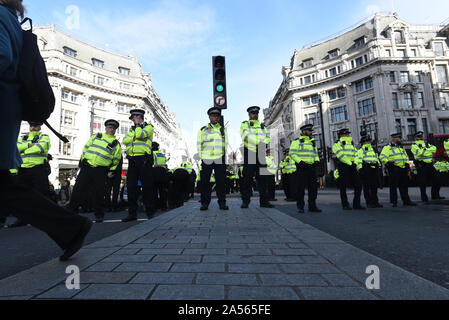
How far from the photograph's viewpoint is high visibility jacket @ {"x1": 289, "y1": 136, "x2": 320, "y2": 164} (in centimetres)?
583

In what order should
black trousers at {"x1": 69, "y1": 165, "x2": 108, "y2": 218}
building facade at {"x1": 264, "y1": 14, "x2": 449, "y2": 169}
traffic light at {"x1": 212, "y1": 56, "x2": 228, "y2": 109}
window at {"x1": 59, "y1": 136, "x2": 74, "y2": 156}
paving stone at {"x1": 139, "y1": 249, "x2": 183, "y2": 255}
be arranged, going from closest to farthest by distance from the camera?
1. paving stone at {"x1": 139, "y1": 249, "x2": 183, "y2": 255}
2. black trousers at {"x1": 69, "y1": 165, "x2": 108, "y2": 218}
3. traffic light at {"x1": 212, "y1": 56, "x2": 228, "y2": 109}
4. window at {"x1": 59, "y1": 136, "x2": 74, "y2": 156}
5. building facade at {"x1": 264, "y1": 14, "x2": 449, "y2": 169}

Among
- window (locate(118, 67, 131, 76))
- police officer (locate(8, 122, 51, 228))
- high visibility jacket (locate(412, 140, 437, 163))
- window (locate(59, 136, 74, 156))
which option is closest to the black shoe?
police officer (locate(8, 122, 51, 228))

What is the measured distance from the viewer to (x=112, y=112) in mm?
40906

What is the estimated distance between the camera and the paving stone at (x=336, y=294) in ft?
4.13

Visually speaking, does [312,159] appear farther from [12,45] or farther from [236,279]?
[12,45]

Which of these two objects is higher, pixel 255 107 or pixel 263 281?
pixel 255 107

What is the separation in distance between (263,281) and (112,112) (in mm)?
43648

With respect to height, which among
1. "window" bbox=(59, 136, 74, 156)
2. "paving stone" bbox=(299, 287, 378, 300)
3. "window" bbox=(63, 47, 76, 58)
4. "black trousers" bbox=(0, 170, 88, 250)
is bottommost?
"paving stone" bbox=(299, 287, 378, 300)

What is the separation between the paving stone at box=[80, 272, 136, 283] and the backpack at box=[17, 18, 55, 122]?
120cm

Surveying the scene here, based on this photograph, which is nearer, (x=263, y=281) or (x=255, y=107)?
(x=263, y=281)

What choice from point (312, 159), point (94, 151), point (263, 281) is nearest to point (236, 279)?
point (263, 281)

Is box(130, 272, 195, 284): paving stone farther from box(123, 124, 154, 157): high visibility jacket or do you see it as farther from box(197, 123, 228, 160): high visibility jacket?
box(197, 123, 228, 160): high visibility jacket
